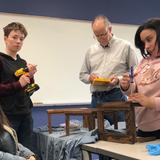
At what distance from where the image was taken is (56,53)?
13.2 feet

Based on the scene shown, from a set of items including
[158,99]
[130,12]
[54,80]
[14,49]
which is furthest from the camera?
[130,12]

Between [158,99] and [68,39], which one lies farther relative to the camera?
[68,39]

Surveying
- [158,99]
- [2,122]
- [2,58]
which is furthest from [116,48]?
[2,122]

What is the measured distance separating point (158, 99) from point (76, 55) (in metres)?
2.50

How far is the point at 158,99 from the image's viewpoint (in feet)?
5.67

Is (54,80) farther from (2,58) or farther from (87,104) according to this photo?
(2,58)

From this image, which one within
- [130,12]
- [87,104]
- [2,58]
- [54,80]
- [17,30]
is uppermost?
[130,12]

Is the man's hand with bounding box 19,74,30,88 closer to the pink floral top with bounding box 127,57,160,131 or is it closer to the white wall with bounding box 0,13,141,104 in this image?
the pink floral top with bounding box 127,57,160,131

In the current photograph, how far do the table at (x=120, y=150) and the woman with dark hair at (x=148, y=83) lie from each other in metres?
0.11

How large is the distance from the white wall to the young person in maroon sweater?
3.59 ft

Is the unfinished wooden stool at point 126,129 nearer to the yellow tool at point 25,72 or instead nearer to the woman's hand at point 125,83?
the woman's hand at point 125,83

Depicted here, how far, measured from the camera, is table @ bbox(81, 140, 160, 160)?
4.90 feet

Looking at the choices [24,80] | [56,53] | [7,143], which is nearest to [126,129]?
[7,143]

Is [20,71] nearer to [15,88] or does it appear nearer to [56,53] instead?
[15,88]
